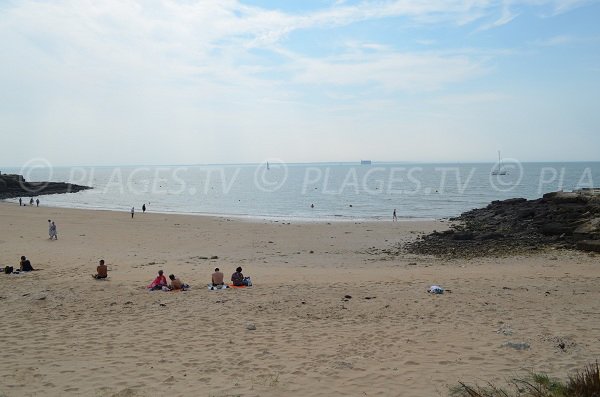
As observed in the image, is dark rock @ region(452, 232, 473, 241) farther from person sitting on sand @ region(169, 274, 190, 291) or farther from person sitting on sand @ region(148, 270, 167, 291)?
person sitting on sand @ region(148, 270, 167, 291)

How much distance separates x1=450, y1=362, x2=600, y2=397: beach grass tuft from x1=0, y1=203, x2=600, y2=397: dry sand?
400mm

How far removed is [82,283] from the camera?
13.2m

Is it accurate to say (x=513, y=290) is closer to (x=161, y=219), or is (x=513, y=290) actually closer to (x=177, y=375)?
(x=177, y=375)

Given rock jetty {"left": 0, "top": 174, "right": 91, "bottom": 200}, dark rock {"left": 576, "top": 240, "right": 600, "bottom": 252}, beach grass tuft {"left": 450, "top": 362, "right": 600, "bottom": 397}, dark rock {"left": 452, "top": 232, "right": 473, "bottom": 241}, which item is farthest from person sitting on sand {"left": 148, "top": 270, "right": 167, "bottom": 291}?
rock jetty {"left": 0, "top": 174, "right": 91, "bottom": 200}

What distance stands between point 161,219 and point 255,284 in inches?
1115

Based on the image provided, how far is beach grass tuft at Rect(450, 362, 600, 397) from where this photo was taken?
490cm

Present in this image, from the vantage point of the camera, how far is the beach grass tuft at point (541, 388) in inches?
193

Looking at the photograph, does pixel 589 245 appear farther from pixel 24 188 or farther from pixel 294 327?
pixel 24 188

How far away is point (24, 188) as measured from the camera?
77.5 m

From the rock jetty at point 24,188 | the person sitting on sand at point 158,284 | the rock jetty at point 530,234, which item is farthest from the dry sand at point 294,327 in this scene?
the rock jetty at point 24,188

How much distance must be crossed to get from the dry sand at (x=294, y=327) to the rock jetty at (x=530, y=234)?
2.41 m

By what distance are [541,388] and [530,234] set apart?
20664 millimetres

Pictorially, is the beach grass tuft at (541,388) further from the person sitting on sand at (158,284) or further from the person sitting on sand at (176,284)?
the person sitting on sand at (158,284)

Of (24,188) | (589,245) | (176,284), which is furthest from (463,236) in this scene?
(24,188)
